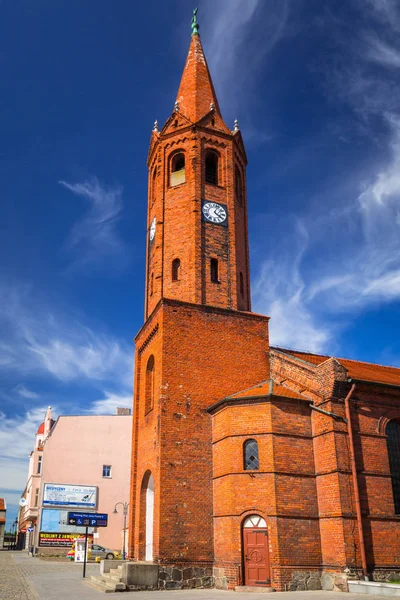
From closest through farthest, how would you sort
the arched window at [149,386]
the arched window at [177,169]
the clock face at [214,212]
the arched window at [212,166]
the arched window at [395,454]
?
the arched window at [395,454]
the arched window at [149,386]
the clock face at [214,212]
the arched window at [177,169]
the arched window at [212,166]

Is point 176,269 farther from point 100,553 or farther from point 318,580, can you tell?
point 100,553

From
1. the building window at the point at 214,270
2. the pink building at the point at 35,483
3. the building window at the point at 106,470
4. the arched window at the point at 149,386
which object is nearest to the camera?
the arched window at the point at 149,386

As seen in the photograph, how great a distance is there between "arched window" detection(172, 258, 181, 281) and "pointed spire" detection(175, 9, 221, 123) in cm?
740

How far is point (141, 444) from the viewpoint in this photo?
75.3 ft

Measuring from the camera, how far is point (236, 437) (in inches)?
754

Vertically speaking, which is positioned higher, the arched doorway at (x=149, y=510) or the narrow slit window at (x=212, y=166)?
the narrow slit window at (x=212, y=166)

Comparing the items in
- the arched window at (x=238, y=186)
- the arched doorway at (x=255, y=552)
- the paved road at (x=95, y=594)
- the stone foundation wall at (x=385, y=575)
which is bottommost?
the paved road at (x=95, y=594)

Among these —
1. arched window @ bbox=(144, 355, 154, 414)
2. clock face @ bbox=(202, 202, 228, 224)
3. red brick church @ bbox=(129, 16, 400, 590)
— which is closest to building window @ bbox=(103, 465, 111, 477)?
red brick church @ bbox=(129, 16, 400, 590)

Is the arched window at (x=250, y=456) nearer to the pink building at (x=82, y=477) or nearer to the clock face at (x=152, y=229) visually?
the clock face at (x=152, y=229)

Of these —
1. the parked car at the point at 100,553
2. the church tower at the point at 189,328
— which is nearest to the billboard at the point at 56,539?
the parked car at the point at 100,553

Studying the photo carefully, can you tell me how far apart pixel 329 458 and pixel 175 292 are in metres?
9.22

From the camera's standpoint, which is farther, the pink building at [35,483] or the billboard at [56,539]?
the pink building at [35,483]

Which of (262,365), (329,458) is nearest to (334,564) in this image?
(329,458)

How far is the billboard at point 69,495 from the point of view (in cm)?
4297
